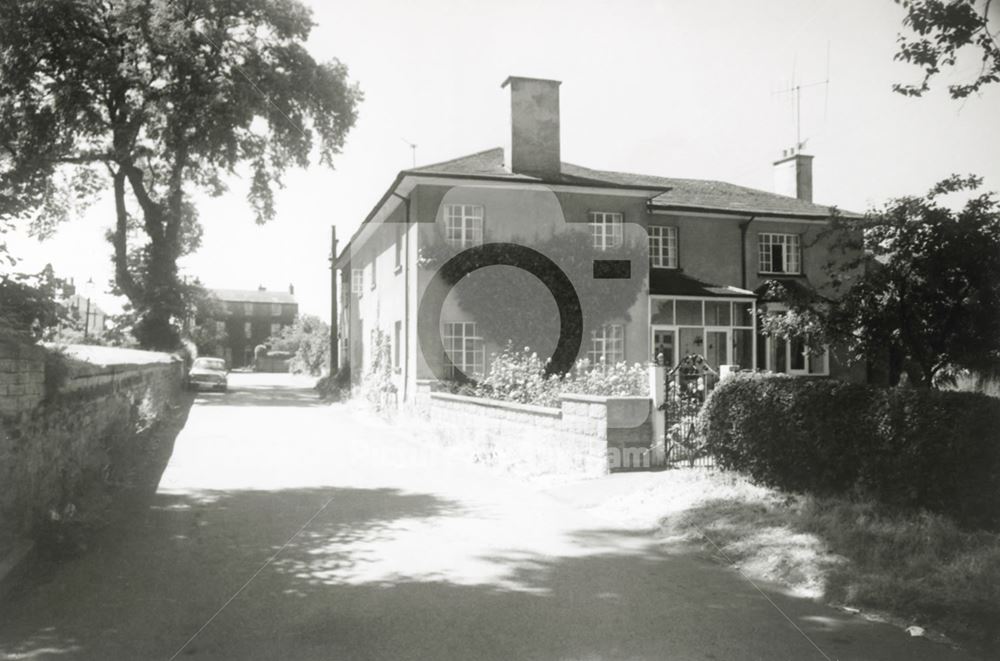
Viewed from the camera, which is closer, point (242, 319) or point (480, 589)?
point (480, 589)

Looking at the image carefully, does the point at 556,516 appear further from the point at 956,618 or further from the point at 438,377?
the point at 438,377

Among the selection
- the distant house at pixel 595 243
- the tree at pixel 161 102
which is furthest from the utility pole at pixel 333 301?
the distant house at pixel 595 243

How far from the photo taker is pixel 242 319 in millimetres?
98312

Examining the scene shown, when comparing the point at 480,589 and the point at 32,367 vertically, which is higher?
the point at 32,367

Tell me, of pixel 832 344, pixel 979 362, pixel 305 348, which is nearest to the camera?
pixel 979 362

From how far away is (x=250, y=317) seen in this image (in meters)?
99.1

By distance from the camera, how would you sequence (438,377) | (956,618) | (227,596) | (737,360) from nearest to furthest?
(956,618), (227,596), (438,377), (737,360)

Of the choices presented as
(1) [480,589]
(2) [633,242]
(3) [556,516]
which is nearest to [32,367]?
(1) [480,589]

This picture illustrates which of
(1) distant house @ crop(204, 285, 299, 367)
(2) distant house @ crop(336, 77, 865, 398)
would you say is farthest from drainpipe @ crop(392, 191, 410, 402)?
(1) distant house @ crop(204, 285, 299, 367)

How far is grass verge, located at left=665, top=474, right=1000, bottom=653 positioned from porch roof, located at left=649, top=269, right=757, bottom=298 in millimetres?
15855

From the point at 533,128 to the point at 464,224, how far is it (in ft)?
12.4

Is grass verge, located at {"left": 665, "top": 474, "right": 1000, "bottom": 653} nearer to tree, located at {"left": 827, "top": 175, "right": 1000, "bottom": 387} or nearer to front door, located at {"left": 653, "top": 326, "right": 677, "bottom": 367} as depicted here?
tree, located at {"left": 827, "top": 175, "right": 1000, "bottom": 387}

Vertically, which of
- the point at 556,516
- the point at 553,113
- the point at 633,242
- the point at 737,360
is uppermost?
the point at 553,113

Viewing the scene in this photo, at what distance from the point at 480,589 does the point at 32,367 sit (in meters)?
4.43
